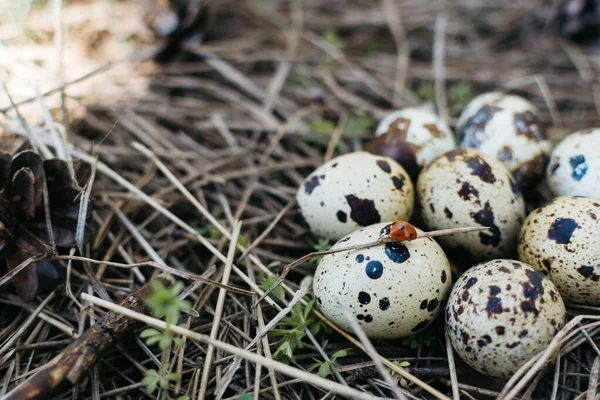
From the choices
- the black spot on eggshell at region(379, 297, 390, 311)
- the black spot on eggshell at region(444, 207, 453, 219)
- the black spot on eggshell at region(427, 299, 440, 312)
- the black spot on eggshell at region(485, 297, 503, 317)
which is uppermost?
the black spot on eggshell at region(444, 207, 453, 219)

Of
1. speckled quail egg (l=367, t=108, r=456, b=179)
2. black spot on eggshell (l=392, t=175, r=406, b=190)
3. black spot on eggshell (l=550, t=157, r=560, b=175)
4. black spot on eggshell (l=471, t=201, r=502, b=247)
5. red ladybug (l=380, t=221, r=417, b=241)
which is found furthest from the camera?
speckled quail egg (l=367, t=108, r=456, b=179)

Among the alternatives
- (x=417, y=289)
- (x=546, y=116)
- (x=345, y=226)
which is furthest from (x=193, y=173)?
(x=546, y=116)

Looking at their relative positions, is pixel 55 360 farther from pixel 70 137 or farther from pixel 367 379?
pixel 70 137

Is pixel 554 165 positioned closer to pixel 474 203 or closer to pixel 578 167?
pixel 578 167

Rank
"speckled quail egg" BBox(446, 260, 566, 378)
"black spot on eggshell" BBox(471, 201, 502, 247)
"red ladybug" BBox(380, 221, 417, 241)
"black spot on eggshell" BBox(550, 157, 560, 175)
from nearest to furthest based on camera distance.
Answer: "speckled quail egg" BBox(446, 260, 566, 378) → "red ladybug" BBox(380, 221, 417, 241) → "black spot on eggshell" BBox(471, 201, 502, 247) → "black spot on eggshell" BBox(550, 157, 560, 175)

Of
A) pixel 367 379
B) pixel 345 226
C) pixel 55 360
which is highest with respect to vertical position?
pixel 345 226

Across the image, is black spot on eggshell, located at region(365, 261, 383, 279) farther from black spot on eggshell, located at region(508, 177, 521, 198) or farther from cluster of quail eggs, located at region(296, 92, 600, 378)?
black spot on eggshell, located at region(508, 177, 521, 198)

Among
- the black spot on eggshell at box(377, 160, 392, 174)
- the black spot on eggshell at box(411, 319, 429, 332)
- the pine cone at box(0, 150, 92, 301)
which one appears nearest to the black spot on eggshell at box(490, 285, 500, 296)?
the black spot on eggshell at box(411, 319, 429, 332)
